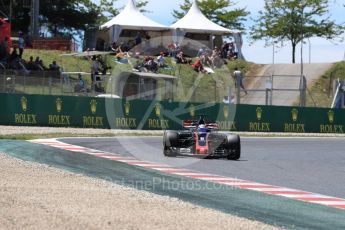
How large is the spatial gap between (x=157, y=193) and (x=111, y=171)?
3357 millimetres

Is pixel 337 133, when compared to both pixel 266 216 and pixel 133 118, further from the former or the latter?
pixel 266 216

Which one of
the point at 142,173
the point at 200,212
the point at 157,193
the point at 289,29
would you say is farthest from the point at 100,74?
the point at 289,29

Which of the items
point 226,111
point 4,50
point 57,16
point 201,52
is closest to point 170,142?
point 226,111

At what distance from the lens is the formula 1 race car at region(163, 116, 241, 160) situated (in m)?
17.6

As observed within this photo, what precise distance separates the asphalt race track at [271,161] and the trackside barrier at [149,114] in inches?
205

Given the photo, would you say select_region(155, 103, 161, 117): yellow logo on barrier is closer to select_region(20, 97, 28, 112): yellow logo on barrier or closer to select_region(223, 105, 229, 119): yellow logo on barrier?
select_region(223, 105, 229, 119): yellow logo on barrier

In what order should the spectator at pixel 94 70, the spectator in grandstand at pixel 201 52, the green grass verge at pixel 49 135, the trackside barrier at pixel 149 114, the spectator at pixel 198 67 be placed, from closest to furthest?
the green grass verge at pixel 49 135 → the trackside barrier at pixel 149 114 → the spectator at pixel 94 70 → the spectator at pixel 198 67 → the spectator in grandstand at pixel 201 52

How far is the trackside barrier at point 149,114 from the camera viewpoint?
29906 millimetres

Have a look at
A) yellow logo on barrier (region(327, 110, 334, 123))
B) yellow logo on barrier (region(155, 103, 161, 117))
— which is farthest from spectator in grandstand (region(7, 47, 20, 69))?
yellow logo on barrier (region(327, 110, 334, 123))

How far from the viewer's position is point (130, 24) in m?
45.1

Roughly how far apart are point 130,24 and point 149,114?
14717 mm

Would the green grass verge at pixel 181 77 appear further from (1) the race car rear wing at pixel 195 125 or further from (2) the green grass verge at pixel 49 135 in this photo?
(1) the race car rear wing at pixel 195 125

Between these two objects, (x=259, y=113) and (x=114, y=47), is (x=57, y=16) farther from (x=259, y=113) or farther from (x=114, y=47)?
(x=259, y=113)

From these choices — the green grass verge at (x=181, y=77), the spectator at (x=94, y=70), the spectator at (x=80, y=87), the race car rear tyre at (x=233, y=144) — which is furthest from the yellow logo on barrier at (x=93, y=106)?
the race car rear tyre at (x=233, y=144)
